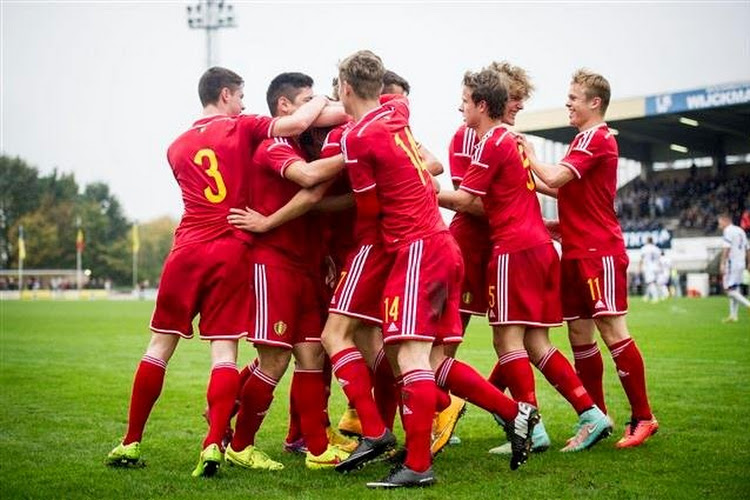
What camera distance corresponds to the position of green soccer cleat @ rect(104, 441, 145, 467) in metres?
6.25

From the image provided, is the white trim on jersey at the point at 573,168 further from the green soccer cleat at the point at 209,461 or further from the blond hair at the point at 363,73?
the green soccer cleat at the point at 209,461

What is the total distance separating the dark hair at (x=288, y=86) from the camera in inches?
265

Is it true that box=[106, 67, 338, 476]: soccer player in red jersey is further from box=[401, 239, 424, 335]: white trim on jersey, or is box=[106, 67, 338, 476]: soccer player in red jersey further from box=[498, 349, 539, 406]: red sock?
box=[498, 349, 539, 406]: red sock

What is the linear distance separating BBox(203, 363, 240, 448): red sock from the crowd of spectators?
151 feet

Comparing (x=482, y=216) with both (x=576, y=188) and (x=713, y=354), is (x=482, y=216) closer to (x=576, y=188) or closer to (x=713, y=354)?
(x=576, y=188)

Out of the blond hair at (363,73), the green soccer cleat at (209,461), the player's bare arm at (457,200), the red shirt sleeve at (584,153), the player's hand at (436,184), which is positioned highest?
the blond hair at (363,73)

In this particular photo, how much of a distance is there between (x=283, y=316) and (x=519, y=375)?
1834 millimetres

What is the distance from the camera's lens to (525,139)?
7.36 metres

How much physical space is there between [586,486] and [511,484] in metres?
0.46

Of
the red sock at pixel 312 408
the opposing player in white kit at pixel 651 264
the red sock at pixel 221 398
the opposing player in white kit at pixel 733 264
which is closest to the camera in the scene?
the red sock at pixel 221 398

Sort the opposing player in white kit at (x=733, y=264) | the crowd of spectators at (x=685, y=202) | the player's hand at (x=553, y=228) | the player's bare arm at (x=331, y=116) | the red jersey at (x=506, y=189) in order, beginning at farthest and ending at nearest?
the crowd of spectators at (x=685, y=202), the opposing player in white kit at (x=733, y=264), the player's hand at (x=553, y=228), the red jersey at (x=506, y=189), the player's bare arm at (x=331, y=116)

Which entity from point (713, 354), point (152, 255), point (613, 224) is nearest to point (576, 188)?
point (613, 224)

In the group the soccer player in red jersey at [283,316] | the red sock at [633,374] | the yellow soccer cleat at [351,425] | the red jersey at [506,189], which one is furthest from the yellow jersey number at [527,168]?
the yellow soccer cleat at [351,425]

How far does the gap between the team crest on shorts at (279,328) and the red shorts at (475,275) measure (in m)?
1.67
